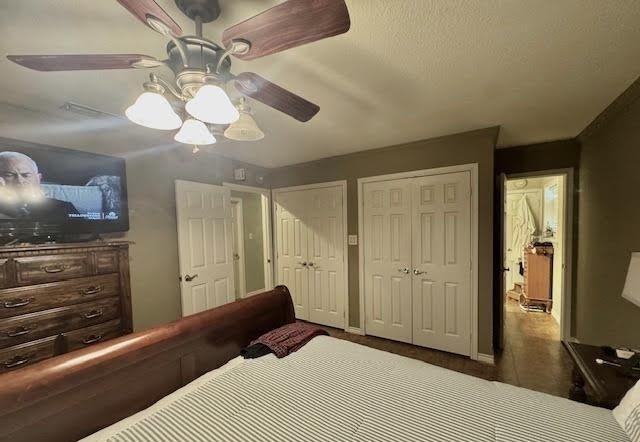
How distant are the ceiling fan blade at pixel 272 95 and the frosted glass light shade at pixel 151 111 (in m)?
0.32

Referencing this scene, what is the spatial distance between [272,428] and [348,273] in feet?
8.09

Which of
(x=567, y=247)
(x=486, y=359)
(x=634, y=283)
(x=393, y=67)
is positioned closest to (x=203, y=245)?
(x=393, y=67)

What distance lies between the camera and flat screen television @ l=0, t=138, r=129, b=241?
1804 millimetres

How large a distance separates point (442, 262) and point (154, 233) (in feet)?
9.90

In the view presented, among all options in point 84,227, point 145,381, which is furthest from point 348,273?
point 84,227

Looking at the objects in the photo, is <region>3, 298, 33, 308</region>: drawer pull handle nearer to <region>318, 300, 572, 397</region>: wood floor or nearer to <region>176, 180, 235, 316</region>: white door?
<region>176, 180, 235, 316</region>: white door

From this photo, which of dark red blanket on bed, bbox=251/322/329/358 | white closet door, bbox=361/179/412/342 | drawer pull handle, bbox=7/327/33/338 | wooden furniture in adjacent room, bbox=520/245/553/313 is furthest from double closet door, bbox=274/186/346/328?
wooden furniture in adjacent room, bbox=520/245/553/313

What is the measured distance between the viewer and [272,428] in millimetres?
1002

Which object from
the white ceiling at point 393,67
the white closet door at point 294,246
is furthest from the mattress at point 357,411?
the white closet door at point 294,246

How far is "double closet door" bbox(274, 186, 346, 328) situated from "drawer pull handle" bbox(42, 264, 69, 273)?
2.45 metres

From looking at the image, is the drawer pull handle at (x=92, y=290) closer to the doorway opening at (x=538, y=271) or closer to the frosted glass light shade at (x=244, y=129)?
the frosted glass light shade at (x=244, y=129)

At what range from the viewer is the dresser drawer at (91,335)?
1.81 metres

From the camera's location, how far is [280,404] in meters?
1.13

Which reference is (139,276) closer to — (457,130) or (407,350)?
(407,350)
